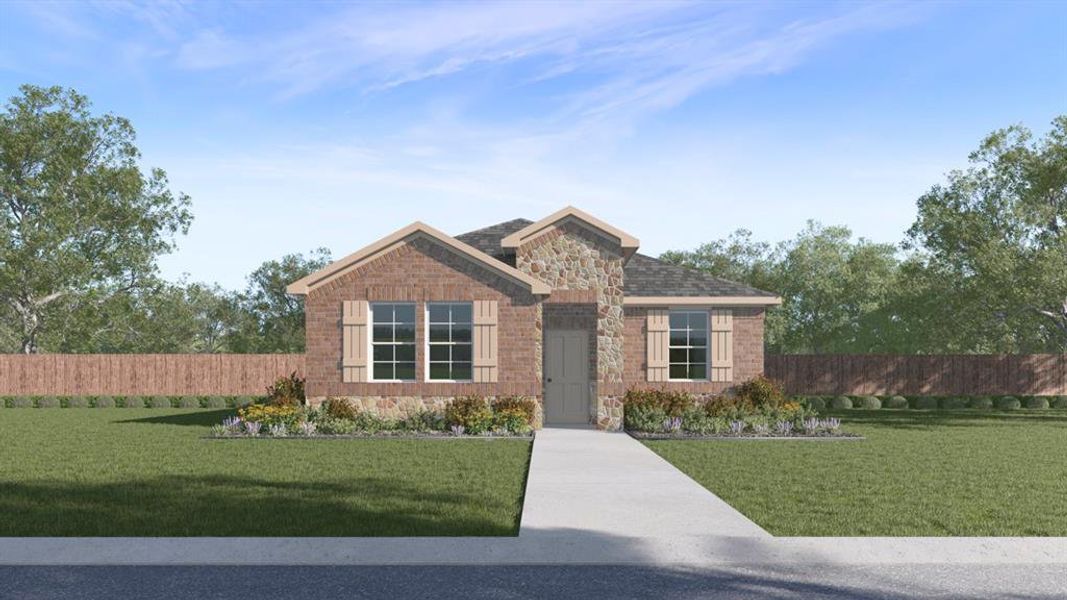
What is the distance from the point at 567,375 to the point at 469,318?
310 cm

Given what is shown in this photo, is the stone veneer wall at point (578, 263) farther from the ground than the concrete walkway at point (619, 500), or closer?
farther from the ground

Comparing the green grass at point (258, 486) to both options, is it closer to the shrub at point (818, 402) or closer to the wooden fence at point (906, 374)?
the shrub at point (818, 402)

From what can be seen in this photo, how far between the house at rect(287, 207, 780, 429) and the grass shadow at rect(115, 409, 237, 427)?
623 centimetres

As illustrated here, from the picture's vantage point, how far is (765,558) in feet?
27.1

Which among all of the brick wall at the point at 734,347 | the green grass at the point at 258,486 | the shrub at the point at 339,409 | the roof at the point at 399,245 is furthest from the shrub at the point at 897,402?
the shrub at the point at 339,409

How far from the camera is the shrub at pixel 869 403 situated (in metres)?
33.8

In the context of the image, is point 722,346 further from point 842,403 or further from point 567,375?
point 842,403

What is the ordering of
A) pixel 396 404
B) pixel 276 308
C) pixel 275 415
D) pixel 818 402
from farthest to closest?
pixel 276 308, pixel 818 402, pixel 396 404, pixel 275 415

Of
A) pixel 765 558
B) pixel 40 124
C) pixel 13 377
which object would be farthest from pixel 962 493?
pixel 40 124

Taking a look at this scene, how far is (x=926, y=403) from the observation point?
112 ft

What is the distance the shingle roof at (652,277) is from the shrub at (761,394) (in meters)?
2.46

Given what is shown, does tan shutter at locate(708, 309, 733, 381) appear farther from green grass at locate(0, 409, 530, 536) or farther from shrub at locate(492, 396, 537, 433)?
green grass at locate(0, 409, 530, 536)

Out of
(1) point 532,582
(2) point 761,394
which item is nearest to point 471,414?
(2) point 761,394

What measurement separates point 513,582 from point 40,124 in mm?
41397
